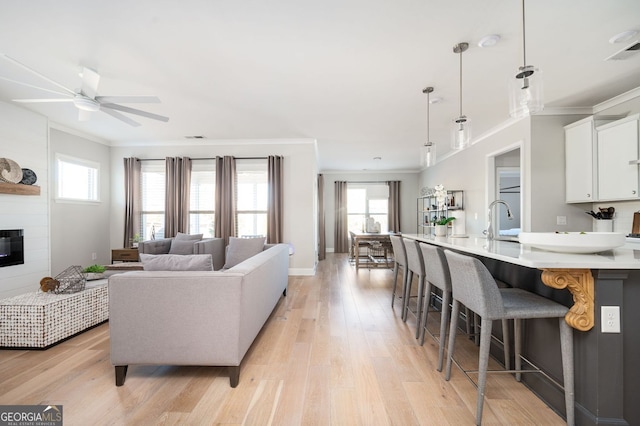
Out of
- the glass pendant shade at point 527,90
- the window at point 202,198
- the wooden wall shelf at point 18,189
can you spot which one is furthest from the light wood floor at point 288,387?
the window at point 202,198

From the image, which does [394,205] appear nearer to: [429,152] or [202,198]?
[429,152]

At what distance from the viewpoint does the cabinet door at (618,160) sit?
306 cm

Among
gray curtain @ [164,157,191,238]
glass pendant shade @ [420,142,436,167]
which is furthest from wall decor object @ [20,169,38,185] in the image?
glass pendant shade @ [420,142,436,167]

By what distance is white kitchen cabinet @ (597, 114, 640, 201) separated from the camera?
3059mm

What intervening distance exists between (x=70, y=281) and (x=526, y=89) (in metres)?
4.17

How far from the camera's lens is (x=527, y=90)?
187 centimetres

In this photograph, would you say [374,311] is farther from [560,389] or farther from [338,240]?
[338,240]

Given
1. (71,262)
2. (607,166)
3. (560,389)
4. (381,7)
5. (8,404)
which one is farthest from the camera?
(71,262)

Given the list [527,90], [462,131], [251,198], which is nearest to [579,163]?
[462,131]

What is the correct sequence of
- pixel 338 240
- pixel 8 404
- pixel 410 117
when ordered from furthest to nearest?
1. pixel 338 240
2. pixel 410 117
3. pixel 8 404

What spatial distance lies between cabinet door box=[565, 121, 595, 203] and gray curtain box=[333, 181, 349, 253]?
19.0 feet

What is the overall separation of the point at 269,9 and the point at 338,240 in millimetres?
7514

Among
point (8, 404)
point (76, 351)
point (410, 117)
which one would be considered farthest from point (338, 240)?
point (8, 404)

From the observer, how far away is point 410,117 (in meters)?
4.25
